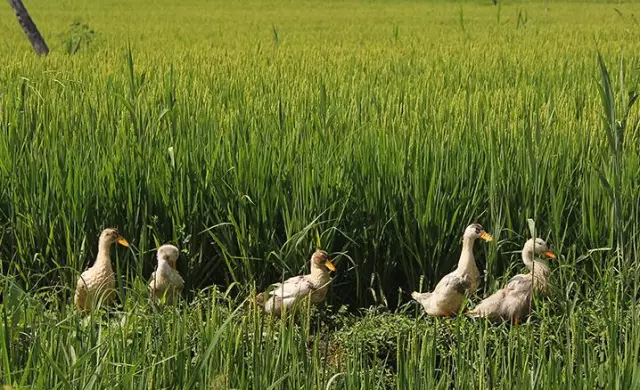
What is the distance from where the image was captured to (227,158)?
4.50 meters

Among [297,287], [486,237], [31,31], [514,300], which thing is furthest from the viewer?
[31,31]

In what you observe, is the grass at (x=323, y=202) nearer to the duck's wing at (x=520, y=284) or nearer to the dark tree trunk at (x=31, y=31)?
the duck's wing at (x=520, y=284)

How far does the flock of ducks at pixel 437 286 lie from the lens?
11.6 feet

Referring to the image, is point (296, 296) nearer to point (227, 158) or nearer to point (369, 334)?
point (369, 334)

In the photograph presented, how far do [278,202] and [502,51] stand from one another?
5110 millimetres

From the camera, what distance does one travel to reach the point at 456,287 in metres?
3.61

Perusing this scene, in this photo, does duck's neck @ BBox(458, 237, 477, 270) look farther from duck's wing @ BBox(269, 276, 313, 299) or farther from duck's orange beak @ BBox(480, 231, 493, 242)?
duck's wing @ BBox(269, 276, 313, 299)

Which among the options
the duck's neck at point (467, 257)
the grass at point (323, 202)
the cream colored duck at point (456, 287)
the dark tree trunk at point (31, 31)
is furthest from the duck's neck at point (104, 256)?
the dark tree trunk at point (31, 31)

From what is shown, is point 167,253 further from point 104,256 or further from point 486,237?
point 486,237

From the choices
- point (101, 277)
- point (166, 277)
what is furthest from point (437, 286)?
point (101, 277)

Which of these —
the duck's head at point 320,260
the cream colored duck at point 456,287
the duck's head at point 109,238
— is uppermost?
the duck's head at point 109,238

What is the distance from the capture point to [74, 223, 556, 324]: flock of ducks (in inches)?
139

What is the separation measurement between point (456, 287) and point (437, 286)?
0.38 ft

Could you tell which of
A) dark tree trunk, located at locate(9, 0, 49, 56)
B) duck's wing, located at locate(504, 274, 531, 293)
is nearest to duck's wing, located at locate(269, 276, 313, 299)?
duck's wing, located at locate(504, 274, 531, 293)
